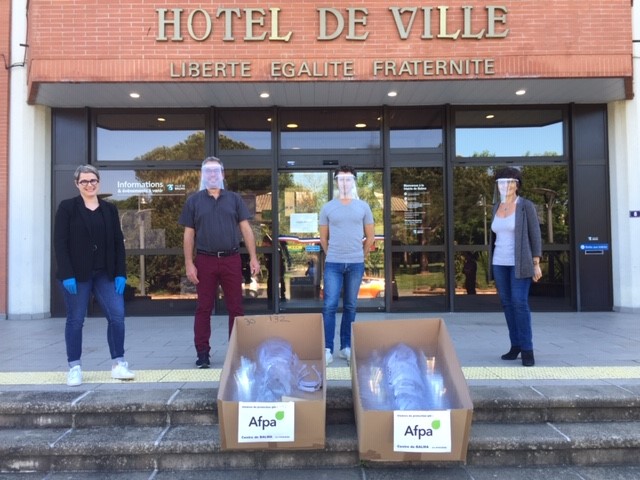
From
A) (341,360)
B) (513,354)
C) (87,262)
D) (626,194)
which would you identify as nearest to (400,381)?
(341,360)

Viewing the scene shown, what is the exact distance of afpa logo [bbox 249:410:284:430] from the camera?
2.72m

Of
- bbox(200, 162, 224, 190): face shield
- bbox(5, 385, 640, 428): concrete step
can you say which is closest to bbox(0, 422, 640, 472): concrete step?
bbox(5, 385, 640, 428): concrete step

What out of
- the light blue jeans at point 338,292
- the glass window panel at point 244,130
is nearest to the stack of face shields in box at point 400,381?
the light blue jeans at point 338,292

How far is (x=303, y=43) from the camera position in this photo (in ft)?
21.3

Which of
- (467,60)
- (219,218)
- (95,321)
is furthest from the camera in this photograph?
(95,321)

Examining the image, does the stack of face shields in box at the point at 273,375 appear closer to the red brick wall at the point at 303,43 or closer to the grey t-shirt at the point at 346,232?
the grey t-shirt at the point at 346,232

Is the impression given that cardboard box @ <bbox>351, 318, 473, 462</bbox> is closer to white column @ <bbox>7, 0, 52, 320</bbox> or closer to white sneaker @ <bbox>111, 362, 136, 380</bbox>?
white sneaker @ <bbox>111, 362, 136, 380</bbox>

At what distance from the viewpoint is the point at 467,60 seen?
6.47 m

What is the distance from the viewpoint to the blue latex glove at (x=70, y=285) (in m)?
3.74

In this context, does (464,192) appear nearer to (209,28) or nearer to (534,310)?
(534,310)

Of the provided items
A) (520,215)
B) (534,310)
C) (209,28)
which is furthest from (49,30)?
(534,310)

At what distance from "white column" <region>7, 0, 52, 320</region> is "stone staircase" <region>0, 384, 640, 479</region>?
176 inches

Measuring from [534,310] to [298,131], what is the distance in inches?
190

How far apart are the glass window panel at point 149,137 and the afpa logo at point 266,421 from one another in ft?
19.4
